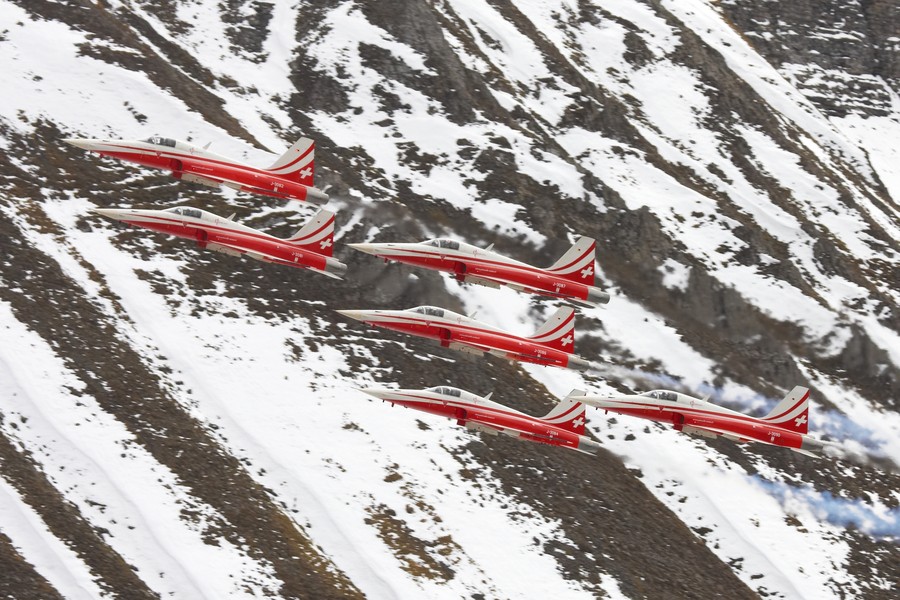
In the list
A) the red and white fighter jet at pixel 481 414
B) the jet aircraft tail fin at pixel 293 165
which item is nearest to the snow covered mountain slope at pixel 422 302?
the red and white fighter jet at pixel 481 414

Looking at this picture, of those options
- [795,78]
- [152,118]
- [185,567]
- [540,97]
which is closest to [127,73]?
[152,118]

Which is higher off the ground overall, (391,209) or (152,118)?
(391,209)

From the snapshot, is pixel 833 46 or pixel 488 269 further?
pixel 833 46

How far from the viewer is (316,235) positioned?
63781 millimetres

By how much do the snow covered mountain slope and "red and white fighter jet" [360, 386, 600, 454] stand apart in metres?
3.44

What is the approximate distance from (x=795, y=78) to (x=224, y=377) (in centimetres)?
8831

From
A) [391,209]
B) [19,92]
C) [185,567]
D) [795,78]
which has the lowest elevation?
[185,567]

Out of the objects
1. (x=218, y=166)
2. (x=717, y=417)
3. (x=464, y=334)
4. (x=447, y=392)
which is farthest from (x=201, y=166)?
(x=717, y=417)

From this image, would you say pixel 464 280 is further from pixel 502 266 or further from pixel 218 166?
pixel 218 166

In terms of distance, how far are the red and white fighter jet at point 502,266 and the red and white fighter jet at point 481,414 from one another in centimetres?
760

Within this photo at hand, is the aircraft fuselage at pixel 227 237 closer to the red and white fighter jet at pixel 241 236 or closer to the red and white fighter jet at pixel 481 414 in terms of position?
the red and white fighter jet at pixel 241 236

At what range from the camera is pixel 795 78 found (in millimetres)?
129625

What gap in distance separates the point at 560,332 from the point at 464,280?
6283 mm

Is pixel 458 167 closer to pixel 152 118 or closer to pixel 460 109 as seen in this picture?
pixel 460 109
